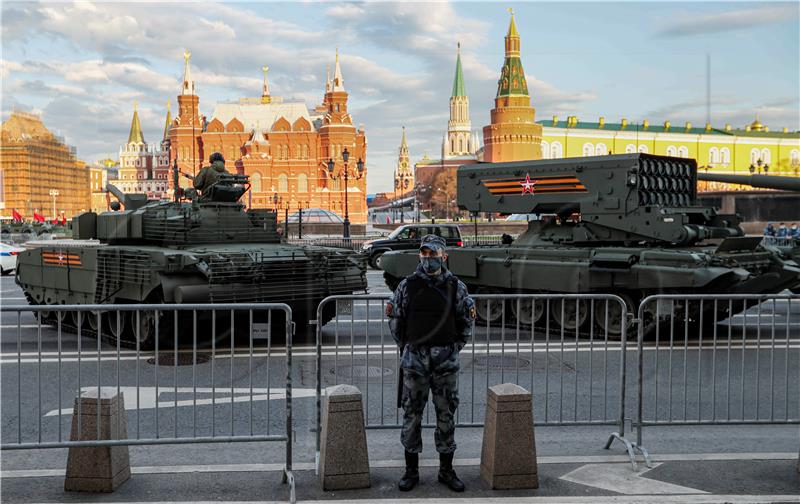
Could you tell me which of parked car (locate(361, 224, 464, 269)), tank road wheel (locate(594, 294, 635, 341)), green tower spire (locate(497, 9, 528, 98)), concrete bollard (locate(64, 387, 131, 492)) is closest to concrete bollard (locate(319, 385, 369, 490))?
concrete bollard (locate(64, 387, 131, 492))

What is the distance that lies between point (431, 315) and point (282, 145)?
120 meters

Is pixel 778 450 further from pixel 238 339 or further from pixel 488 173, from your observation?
pixel 488 173

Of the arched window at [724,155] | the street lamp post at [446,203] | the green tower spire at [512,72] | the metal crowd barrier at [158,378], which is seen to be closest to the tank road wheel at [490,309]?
the metal crowd barrier at [158,378]

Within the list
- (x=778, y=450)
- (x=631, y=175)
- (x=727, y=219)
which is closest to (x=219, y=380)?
(x=778, y=450)

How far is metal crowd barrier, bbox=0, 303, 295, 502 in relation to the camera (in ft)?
19.0

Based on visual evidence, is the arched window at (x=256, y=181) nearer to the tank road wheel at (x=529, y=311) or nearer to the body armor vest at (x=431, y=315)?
the tank road wheel at (x=529, y=311)

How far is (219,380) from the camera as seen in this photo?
888 cm

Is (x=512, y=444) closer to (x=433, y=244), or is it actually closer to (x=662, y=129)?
(x=433, y=244)

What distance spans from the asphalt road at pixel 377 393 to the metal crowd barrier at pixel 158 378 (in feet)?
0.09

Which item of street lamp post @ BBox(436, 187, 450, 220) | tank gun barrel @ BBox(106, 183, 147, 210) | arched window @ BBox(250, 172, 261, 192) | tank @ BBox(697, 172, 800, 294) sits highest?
arched window @ BBox(250, 172, 261, 192)

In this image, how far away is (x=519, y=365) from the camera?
9.39 metres

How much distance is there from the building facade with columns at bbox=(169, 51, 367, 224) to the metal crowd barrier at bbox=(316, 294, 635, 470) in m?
105

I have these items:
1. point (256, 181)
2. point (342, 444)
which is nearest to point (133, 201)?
point (342, 444)

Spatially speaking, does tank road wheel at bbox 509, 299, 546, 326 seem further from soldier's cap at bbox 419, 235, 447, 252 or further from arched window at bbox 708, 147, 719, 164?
arched window at bbox 708, 147, 719, 164
